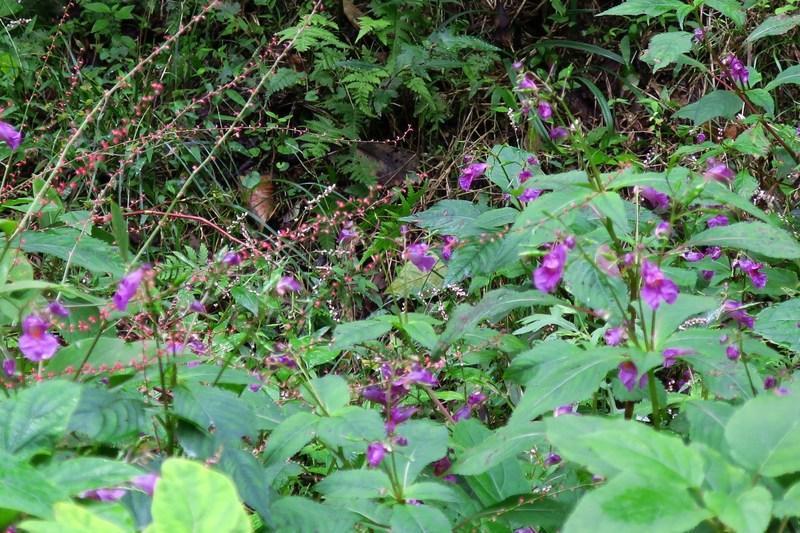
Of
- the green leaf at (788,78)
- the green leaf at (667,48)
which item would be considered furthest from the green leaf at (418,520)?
the green leaf at (788,78)

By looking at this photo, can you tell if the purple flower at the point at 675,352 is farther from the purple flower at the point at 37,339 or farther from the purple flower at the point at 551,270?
the purple flower at the point at 37,339

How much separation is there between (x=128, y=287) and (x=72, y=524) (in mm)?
660

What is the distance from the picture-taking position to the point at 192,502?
70 cm

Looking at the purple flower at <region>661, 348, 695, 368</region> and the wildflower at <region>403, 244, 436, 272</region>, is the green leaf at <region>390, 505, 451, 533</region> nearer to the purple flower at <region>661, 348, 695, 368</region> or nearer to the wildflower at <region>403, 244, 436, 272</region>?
the purple flower at <region>661, 348, 695, 368</region>

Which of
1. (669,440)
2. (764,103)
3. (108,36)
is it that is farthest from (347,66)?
(669,440)

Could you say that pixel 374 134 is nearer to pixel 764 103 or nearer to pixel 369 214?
pixel 369 214

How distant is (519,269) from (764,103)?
0.91 metres

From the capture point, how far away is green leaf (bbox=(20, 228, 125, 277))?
182 cm

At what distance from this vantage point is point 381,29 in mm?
4547

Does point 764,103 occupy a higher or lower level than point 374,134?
higher

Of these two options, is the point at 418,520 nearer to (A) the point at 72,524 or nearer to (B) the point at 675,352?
(B) the point at 675,352

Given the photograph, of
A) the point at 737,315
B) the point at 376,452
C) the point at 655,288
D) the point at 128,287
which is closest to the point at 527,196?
the point at 737,315

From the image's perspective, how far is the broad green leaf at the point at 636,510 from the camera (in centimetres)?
83

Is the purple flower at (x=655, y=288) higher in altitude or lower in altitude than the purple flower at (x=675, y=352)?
higher
